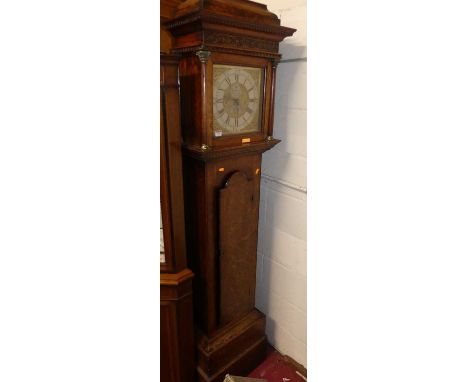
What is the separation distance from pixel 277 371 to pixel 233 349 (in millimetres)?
356

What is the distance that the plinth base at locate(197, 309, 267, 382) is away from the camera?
5.59 ft

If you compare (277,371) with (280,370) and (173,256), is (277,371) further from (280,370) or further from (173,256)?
(173,256)

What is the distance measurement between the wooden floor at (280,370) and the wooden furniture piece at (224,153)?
0.27 ft

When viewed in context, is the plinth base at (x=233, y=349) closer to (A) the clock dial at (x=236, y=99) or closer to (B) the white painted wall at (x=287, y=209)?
(B) the white painted wall at (x=287, y=209)

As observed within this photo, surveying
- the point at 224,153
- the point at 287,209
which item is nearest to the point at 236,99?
the point at 224,153

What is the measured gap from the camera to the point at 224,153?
1444 mm

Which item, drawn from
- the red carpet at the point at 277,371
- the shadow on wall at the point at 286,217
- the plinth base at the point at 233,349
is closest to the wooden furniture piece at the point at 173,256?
the plinth base at the point at 233,349

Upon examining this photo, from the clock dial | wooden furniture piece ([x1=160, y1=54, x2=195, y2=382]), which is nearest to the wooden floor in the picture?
wooden furniture piece ([x1=160, y1=54, x2=195, y2=382])

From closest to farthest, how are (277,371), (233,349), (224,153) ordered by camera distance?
(224,153), (233,349), (277,371)

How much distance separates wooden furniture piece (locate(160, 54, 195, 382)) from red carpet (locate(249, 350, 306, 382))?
1.44ft

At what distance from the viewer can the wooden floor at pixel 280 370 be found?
1.91 meters

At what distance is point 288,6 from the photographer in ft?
5.28

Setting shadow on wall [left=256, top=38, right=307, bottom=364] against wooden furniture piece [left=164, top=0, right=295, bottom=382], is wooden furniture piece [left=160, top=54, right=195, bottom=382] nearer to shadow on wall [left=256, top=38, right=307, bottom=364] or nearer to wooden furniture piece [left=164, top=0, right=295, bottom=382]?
wooden furniture piece [left=164, top=0, right=295, bottom=382]
